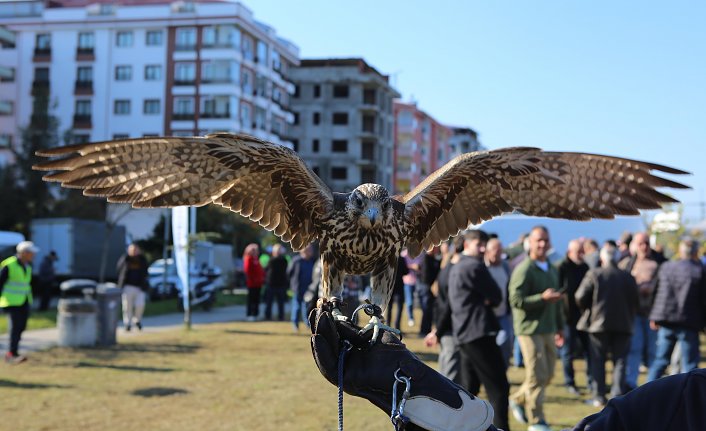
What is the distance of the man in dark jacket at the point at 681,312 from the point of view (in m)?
9.23

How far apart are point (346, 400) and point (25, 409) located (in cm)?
385

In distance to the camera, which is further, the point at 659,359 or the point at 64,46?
the point at 64,46

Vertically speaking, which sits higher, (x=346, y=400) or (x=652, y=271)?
(x=652, y=271)

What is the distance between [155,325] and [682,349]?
12368 millimetres

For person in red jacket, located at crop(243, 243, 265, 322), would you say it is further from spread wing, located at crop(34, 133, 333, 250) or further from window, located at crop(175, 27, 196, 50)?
window, located at crop(175, 27, 196, 50)

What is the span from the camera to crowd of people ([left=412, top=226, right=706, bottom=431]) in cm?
740

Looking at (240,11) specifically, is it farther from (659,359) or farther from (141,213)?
(659,359)

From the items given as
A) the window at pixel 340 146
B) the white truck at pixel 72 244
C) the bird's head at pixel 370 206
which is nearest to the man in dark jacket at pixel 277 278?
the white truck at pixel 72 244

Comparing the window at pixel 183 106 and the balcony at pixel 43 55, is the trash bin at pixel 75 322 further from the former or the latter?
the balcony at pixel 43 55

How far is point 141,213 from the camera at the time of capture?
57.8m

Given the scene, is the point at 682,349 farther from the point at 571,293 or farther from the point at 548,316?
the point at 548,316

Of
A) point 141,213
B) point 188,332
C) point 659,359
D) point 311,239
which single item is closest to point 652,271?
point 659,359

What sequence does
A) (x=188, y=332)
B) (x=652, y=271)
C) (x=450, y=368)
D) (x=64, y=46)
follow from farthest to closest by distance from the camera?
(x=64, y=46)
(x=188, y=332)
(x=652, y=271)
(x=450, y=368)

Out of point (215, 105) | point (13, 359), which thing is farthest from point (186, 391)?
point (215, 105)
